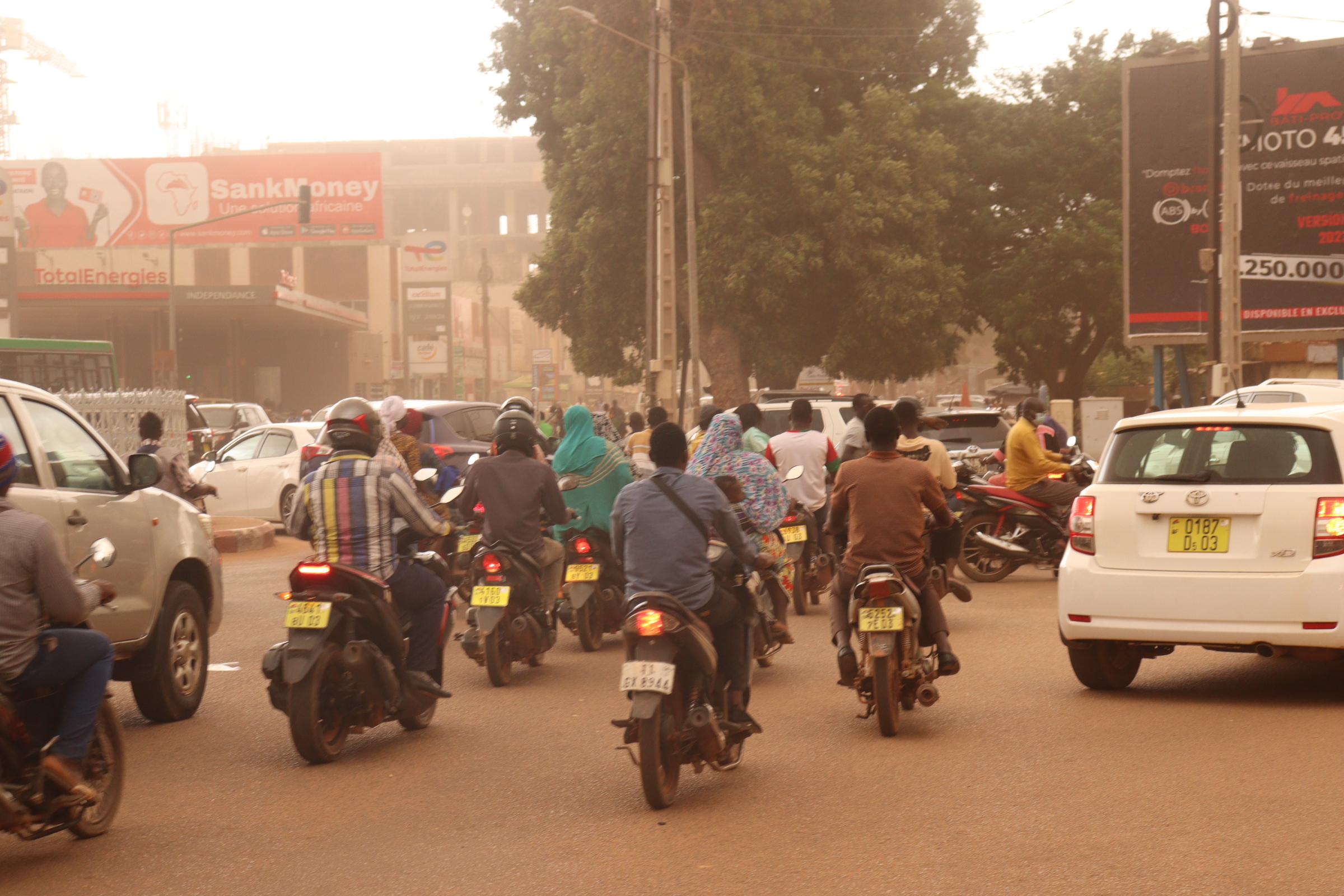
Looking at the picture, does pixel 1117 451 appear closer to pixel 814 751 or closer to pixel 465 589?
pixel 814 751

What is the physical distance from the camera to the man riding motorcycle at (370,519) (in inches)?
289

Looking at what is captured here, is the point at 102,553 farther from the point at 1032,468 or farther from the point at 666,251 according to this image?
the point at 666,251

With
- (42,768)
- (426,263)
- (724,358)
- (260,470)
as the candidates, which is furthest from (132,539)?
(426,263)

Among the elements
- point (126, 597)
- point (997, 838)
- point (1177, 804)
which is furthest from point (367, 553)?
point (1177, 804)

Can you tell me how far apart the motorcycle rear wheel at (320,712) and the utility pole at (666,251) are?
17.8m

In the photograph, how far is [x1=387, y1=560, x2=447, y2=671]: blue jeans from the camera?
300 inches

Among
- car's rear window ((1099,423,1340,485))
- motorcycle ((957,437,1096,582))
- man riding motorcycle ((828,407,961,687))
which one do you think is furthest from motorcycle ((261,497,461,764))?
motorcycle ((957,437,1096,582))

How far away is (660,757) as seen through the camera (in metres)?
6.14

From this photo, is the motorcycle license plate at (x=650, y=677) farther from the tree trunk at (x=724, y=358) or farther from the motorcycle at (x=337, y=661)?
the tree trunk at (x=724, y=358)

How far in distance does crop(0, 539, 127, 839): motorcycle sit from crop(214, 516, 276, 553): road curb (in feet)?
42.7

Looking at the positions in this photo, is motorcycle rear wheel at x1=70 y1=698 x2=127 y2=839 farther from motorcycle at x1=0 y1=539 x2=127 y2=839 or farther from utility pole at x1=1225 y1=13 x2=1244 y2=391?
utility pole at x1=1225 y1=13 x2=1244 y2=391

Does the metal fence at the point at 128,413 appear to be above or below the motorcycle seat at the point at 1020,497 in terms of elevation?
above

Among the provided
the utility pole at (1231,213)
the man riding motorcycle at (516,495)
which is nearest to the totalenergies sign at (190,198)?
the utility pole at (1231,213)

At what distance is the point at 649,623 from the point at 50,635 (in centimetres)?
221
